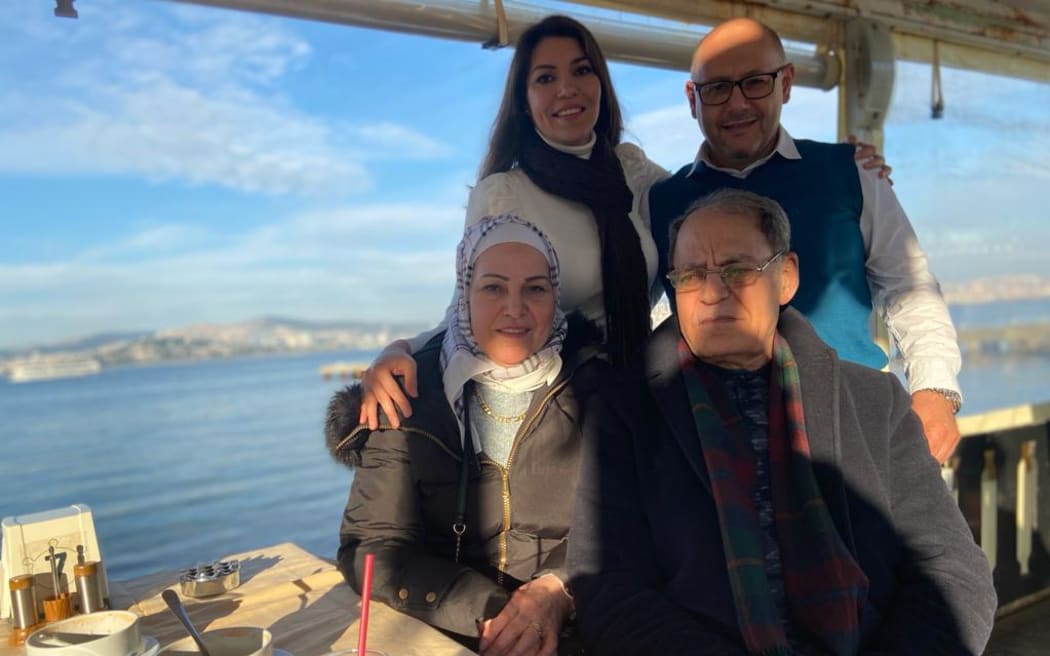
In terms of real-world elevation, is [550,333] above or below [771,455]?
above

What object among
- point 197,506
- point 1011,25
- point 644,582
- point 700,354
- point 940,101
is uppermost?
point 1011,25

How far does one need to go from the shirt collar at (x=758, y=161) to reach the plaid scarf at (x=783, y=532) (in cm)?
71

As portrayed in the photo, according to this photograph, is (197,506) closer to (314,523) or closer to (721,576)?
(314,523)

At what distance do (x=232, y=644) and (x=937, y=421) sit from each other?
154cm

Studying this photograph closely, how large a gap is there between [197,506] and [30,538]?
612 inches

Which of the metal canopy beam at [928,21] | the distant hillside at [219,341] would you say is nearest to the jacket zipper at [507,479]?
the metal canopy beam at [928,21]

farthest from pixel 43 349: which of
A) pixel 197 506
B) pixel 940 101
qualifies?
pixel 940 101

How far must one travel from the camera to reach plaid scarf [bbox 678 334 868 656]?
1.27m

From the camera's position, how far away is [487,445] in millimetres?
1684

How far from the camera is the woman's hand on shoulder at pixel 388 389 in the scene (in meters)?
1.61

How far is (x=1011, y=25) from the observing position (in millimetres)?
3350

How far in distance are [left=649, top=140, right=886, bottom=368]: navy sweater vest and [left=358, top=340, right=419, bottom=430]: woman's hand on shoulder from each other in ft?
2.42

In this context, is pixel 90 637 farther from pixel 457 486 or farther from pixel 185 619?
pixel 457 486

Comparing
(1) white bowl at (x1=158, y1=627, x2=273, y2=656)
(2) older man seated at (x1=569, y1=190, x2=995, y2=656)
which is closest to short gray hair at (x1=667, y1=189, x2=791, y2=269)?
(2) older man seated at (x1=569, y1=190, x2=995, y2=656)
